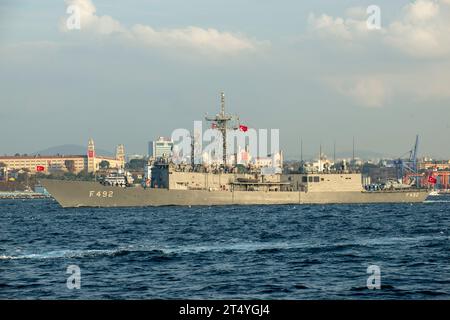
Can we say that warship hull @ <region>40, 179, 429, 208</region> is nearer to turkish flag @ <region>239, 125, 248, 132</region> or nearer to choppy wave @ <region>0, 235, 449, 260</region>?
turkish flag @ <region>239, 125, 248, 132</region>

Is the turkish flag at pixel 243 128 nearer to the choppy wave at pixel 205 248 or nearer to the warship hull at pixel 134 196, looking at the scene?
the warship hull at pixel 134 196

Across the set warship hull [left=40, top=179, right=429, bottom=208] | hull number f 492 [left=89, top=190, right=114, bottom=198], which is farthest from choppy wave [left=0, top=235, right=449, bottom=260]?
hull number f 492 [left=89, top=190, right=114, bottom=198]

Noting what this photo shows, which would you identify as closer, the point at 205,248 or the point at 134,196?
the point at 205,248

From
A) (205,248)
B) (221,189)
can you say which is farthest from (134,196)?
(205,248)

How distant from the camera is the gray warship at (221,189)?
105 metres

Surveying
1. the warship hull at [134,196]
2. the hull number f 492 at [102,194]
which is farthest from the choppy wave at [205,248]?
the hull number f 492 at [102,194]

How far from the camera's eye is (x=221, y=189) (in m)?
111

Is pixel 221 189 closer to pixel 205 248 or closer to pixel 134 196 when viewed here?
pixel 134 196

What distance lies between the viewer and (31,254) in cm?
3612

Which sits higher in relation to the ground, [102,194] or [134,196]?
[102,194]

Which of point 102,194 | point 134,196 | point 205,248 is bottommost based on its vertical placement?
point 205,248

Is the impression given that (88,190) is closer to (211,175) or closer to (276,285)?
(211,175)
